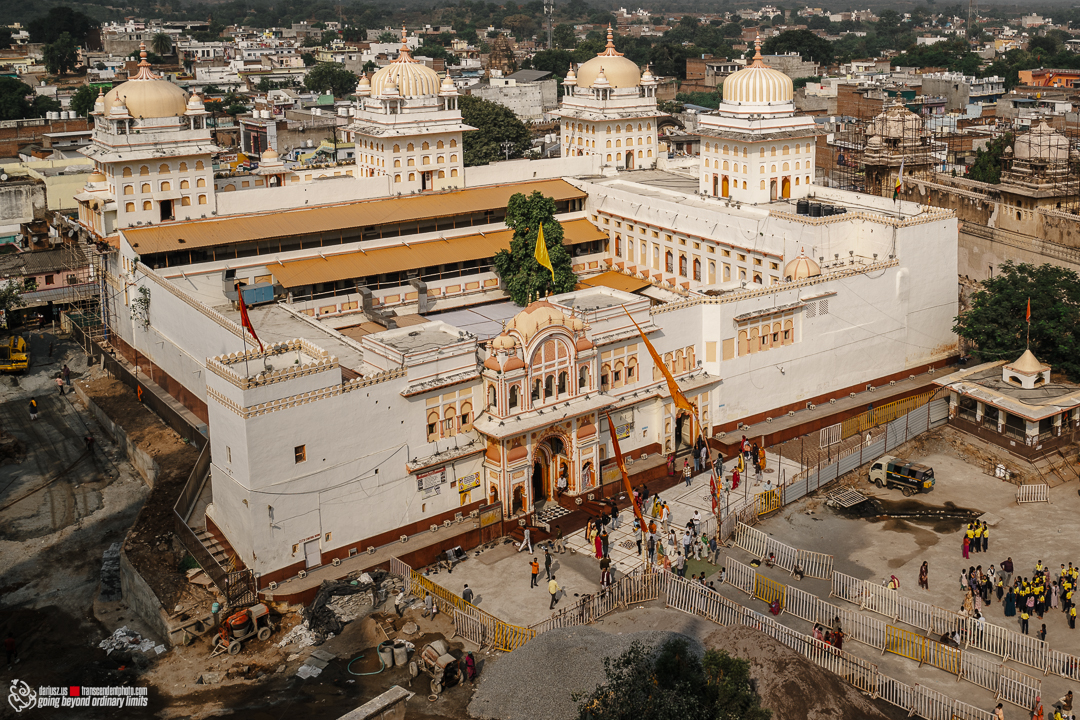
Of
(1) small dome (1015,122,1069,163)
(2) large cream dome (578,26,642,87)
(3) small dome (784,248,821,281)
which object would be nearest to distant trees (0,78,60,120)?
(2) large cream dome (578,26,642,87)

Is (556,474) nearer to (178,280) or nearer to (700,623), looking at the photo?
(700,623)

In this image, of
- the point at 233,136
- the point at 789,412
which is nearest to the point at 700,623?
the point at 789,412

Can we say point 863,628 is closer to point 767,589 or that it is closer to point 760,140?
point 767,589

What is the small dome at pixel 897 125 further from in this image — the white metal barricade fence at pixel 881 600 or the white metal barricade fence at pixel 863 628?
the white metal barricade fence at pixel 863 628

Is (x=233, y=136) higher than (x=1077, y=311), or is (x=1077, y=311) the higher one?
(x=233, y=136)

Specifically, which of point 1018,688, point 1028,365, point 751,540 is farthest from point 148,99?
point 1018,688

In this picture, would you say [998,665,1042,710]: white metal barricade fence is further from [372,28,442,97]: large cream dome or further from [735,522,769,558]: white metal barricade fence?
[372,28,442,97]: large cream dome

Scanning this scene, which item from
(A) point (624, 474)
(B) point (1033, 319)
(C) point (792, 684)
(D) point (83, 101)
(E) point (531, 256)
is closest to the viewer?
(C) point (792, 684)
